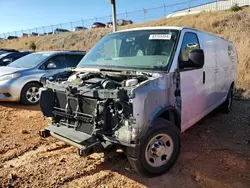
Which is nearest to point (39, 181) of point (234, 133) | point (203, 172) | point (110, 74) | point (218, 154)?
point (110, 74)

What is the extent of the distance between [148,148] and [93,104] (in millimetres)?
935

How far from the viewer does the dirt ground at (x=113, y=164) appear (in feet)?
10.7

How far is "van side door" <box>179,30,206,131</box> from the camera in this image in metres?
3.81

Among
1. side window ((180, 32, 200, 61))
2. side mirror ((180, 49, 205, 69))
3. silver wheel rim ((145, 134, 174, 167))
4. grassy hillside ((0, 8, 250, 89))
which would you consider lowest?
silver wheel rim ((145, 134, 174, 167))

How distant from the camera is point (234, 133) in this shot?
518 centimetres

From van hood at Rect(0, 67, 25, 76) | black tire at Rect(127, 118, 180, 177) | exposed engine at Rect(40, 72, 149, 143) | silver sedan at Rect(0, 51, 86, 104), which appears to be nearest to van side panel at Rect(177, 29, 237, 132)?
black tire at Rect(127, 118, 180, 177)

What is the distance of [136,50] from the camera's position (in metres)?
4.06

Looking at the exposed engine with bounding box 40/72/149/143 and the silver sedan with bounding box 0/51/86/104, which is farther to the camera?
the silver sedan with bounding box 0/51/86/104

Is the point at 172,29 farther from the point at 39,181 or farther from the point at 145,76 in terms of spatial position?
the point at 39,181

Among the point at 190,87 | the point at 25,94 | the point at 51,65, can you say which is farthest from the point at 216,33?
the point at 190,87

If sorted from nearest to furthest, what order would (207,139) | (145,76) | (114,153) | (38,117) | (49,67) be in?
1. (145,76)
2. (114,153)
3. (207,139)
4. (38,117)
5. (49,67)

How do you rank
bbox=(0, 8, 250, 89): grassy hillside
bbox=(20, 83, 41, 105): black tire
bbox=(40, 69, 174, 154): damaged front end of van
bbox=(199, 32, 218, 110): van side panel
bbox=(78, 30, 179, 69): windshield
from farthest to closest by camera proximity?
1. bbox=(0, 8, 250, 89): grassy hillside
2. bbox=(20, 83, 41, 105): black tire
3. bbox=(199, 32, 218, 110): van side panel
4. bbox=(78, 30, 179, 69): windshield
5. bbox=(40, 69, 174, 154): damaged front end of van

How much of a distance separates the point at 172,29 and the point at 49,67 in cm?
500

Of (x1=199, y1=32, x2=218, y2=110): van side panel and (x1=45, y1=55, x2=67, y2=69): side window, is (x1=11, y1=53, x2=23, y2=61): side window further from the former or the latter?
(x1=199, y1=32, x2=218, y2=110): van side panel
